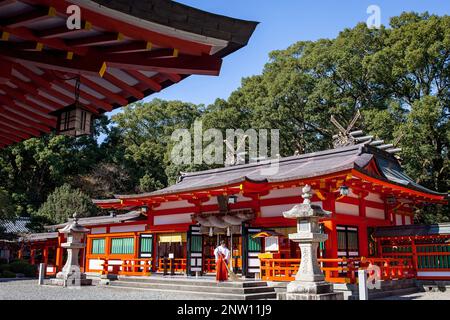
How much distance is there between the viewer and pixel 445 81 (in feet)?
91.9

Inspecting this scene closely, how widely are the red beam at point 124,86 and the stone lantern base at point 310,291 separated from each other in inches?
304

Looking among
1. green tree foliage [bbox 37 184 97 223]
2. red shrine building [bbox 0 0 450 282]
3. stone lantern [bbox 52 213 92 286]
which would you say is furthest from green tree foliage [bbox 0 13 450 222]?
stone lantern [bbox 52 213 92 286]

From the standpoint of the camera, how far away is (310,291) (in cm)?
1127

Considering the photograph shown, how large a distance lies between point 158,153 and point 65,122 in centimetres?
3978

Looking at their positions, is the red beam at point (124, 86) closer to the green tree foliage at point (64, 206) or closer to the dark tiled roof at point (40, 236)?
the dark tiled roof at point (40, 236)

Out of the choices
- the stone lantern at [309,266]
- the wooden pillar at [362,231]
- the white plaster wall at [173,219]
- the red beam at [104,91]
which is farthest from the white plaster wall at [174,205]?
the red beam at [104,91]

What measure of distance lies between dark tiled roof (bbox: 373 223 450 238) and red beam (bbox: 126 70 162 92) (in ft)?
45.7

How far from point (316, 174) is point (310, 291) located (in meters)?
4.72

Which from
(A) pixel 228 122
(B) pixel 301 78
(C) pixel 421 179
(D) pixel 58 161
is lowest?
(C) pixel 421 179

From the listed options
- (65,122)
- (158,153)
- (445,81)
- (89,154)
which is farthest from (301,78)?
(65,122)

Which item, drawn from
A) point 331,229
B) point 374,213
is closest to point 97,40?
point 331,229

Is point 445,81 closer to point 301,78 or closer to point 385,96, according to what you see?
point 385,96

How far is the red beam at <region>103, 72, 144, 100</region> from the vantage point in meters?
5.37

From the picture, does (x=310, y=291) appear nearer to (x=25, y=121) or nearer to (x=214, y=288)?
(x=214, y=288)
